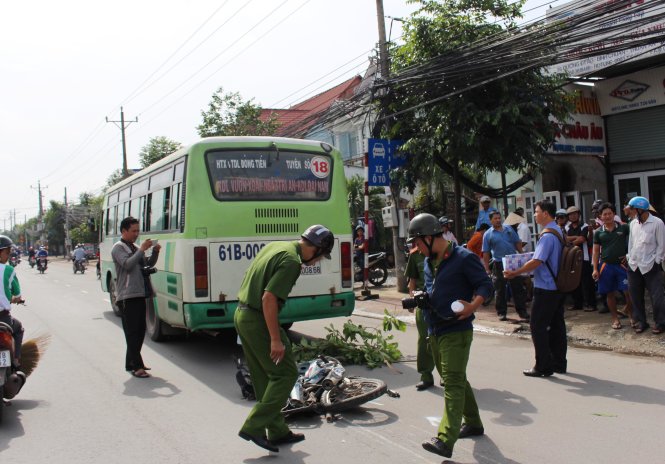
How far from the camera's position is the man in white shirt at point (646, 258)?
8.06m

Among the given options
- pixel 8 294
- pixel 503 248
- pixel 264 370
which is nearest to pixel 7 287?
pixel 8 294

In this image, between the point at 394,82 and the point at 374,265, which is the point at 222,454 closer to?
the point at 394,82

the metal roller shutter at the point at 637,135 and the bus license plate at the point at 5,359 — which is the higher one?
the metal roller shutter at the point at 637,135

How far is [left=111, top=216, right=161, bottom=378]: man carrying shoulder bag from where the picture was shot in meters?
7.25

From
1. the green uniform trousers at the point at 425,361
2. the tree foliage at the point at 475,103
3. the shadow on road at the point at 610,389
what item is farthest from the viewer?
the tree foliage at the point at 475,103

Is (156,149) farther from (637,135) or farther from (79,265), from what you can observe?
(637,135)

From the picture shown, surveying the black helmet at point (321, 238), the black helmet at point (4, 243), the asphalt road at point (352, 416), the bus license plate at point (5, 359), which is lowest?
the asphalt road at point (352, 416)

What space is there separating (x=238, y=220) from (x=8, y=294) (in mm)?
2728

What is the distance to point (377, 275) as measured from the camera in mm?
16859

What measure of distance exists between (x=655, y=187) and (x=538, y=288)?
9.71 metres

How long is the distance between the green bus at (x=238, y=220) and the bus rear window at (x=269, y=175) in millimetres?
13

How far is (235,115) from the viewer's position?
25969 mm

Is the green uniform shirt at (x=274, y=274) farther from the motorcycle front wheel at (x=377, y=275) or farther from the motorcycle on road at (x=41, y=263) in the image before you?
the motorcycle on road at (x=41, y=263)

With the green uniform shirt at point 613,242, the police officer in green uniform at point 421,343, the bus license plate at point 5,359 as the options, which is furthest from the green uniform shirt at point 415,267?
the bus license plate at point 5,359
